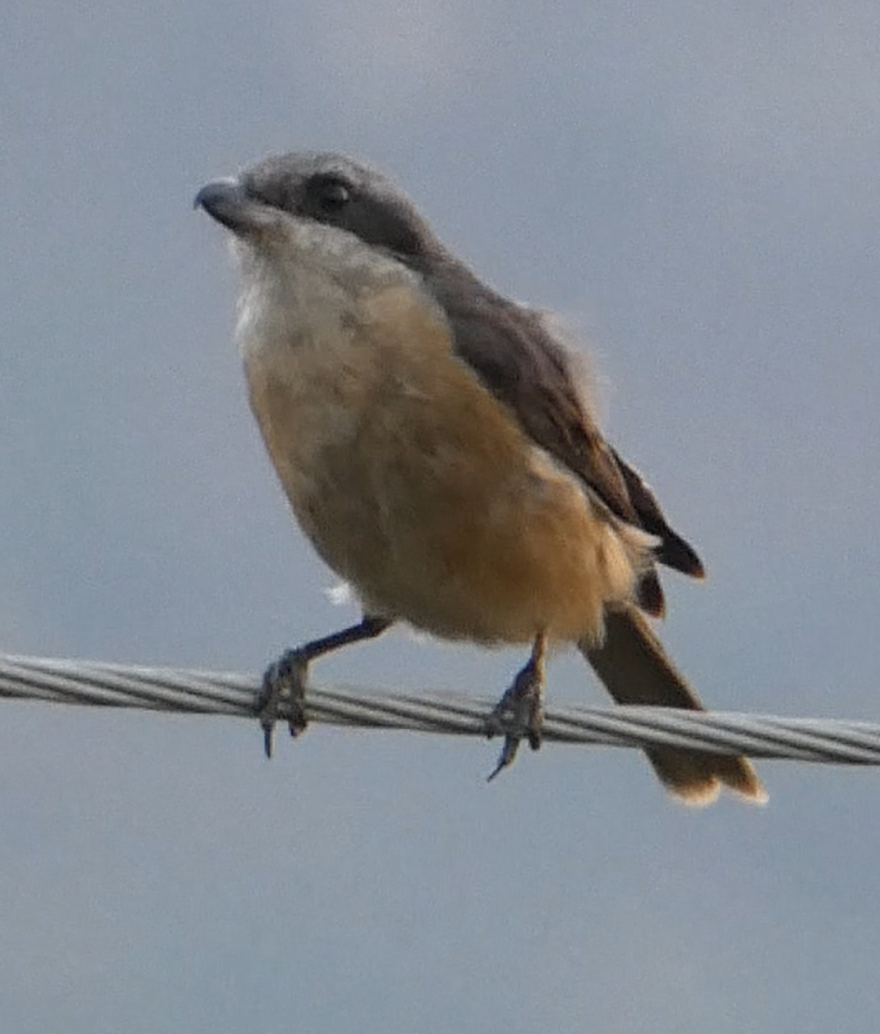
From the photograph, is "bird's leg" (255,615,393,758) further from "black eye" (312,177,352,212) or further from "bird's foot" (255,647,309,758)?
"black eye" (312,177,352,212)

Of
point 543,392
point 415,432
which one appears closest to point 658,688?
point 543,392

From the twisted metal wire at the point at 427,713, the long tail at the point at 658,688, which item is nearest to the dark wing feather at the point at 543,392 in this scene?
the long tail at the point at 658,688

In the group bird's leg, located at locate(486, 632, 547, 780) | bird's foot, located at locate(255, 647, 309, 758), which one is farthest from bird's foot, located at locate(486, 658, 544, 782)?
bird's foot, located at locate(255, 647, 309, 758)

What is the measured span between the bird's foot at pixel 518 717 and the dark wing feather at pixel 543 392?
0.74 metres

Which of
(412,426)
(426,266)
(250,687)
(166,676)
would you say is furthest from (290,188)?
(166,676)

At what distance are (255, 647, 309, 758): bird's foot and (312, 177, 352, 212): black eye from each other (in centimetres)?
138

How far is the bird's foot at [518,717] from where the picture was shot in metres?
6.14

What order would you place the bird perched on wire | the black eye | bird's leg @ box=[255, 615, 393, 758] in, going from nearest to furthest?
1. bird's leg @ box=[255, 615, 393, 758]
2. the bird perched on wire
3. the black eye

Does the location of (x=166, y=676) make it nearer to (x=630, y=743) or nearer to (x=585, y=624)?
(x=630, y=743)

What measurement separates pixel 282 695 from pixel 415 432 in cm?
85

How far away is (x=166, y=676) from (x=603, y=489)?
2460 millimetres

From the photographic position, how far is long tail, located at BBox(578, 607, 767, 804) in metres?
7.59

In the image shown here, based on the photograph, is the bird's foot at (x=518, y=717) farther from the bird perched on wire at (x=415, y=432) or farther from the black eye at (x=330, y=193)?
the black eye at (x=330, y=193)

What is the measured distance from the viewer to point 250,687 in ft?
17.8
